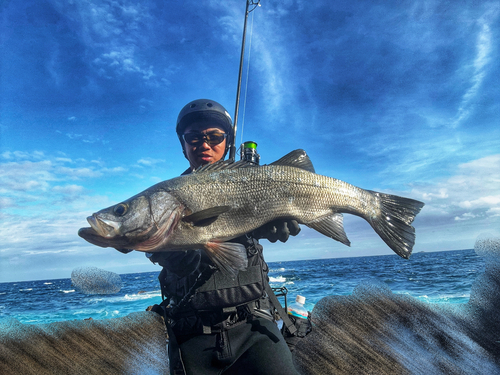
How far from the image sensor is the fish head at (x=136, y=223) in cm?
243

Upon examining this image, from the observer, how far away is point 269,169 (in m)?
2.95

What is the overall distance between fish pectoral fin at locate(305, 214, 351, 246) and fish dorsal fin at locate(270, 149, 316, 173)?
1.95 feet

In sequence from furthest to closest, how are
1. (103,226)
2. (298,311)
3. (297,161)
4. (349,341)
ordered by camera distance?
1. (349,341)
2. (298,311)
3. (297,161)
4. (103,226)

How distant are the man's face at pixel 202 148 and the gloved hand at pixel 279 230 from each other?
1.31 m

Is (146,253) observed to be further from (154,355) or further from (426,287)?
(426,287)

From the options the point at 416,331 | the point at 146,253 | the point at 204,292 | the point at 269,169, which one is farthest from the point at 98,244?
the point at 416,331

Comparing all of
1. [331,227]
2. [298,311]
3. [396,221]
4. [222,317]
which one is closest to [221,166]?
[331,227]

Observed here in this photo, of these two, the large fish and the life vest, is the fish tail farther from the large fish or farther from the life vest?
the life vest

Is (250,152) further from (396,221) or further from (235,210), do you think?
(396,221)

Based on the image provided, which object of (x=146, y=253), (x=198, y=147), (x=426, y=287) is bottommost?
(x=426, y=287)

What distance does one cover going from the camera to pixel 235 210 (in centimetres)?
277

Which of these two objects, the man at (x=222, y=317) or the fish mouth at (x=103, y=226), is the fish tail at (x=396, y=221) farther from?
the fish mouth at (x=103, y=226)

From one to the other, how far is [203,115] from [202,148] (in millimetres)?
525

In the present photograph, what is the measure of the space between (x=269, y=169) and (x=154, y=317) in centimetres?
668
